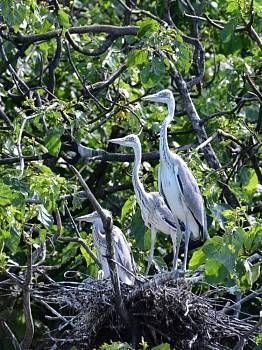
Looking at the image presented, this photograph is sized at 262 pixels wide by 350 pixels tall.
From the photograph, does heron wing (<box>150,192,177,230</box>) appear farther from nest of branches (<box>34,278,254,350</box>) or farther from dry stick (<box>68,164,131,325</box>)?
dry stick (<box>68,164,131,325</box>)

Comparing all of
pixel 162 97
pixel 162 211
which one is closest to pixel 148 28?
pixel 162 97

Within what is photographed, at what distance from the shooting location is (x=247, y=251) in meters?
9.62

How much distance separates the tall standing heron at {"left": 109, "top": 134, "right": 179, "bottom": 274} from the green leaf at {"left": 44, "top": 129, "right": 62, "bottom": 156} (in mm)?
426

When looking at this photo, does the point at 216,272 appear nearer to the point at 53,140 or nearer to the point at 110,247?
the point at 110,247

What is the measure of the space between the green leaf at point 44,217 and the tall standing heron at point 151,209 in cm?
89

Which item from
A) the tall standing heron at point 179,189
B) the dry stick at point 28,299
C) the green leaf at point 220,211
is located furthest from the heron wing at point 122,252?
the dry stick at point 28,299

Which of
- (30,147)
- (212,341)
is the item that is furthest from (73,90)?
(212,341)

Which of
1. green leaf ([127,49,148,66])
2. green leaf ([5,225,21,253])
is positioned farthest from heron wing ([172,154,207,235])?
green leaf ([5,225,21,253])

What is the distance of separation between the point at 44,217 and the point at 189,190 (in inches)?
44.8

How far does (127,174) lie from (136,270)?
216cm

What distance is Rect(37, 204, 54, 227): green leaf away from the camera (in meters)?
10.1

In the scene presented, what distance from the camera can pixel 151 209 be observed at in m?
10.9

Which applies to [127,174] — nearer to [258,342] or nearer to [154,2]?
[154,2]

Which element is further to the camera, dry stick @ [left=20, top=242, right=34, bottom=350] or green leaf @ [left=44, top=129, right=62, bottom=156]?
green leaf @ [left=44, top=129, right=62, bottom=156]
